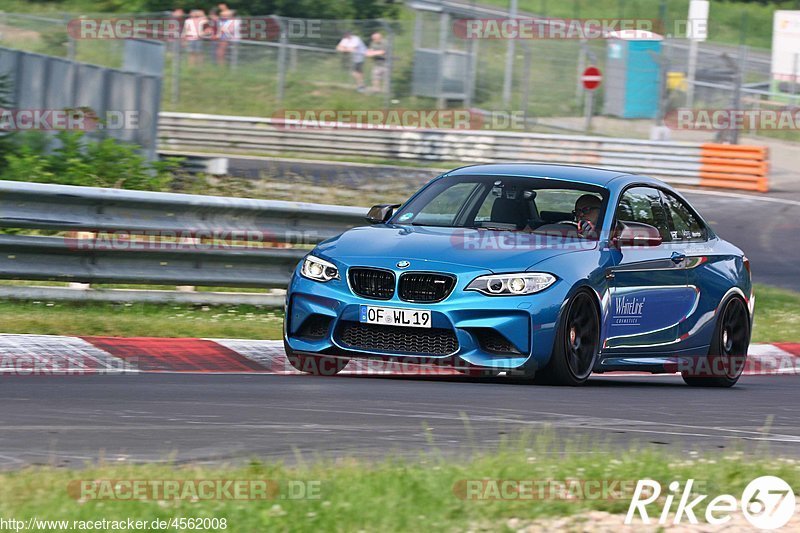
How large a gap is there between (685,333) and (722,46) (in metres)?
40.6

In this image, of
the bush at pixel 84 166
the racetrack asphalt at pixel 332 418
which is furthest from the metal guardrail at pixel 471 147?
the racetrack asphalt at pixel 332 418

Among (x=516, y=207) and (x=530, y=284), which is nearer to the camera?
(x=530, y=284)

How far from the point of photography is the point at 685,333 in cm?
980

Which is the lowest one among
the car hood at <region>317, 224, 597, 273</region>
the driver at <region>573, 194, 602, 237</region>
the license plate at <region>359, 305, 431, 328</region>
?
the license plate at <region>359, 305, 431, 328</region>

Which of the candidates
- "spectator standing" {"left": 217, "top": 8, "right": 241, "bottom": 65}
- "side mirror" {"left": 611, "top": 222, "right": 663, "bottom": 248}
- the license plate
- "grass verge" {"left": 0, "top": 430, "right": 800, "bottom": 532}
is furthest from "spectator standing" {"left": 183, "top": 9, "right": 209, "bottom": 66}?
"grass verge" {"left": 0, "top": 430, "right": 800, "bottom": 532}

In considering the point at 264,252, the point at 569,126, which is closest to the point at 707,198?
the point at 569,126

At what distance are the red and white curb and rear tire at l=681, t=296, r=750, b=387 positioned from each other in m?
1.99

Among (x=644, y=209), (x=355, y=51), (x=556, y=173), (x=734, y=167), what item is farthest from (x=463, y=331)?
(x=355, y=51)

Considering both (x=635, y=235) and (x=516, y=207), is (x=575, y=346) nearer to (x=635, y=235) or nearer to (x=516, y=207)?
(x=635, y=235)

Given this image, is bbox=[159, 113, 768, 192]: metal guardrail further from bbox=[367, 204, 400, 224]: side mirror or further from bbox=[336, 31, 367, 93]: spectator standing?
bbox=[367, 204, 400, 224]: side mirror

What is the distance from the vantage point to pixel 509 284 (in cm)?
818

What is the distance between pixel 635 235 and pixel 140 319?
366 cm

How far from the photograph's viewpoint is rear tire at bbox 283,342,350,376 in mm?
8891

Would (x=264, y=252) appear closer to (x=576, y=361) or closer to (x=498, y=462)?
(x=576, y=361)
